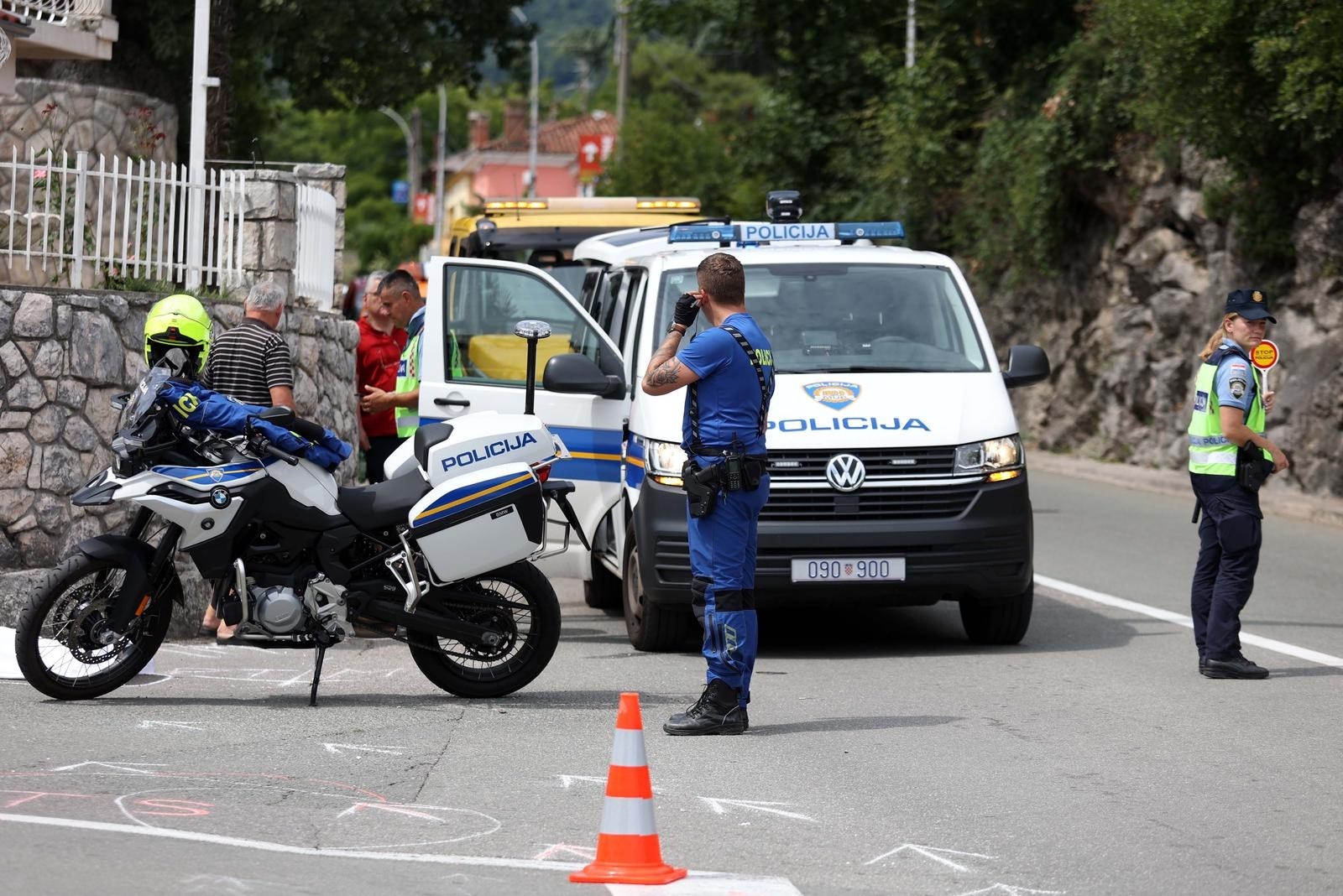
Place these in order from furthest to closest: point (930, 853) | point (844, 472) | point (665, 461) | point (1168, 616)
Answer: point (1168, 616), point (665, 461), point (844, 472), point (930, 853)

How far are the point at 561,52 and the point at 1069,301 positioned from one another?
49483mm

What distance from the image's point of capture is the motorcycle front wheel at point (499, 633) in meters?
8.55

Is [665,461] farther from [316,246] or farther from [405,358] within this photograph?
[316,246]

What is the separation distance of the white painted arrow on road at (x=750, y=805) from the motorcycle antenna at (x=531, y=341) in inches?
151

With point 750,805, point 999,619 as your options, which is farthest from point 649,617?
point 750,805

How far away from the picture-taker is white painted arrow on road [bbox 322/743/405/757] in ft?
24.0

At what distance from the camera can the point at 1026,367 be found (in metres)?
10.3

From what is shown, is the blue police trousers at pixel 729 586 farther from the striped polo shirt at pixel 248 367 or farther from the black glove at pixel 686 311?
the striped polo shirt at pixel 248 367

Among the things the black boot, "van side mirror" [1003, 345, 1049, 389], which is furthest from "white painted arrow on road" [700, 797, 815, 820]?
"van side mirror" [1003, 345, 1049, 389]

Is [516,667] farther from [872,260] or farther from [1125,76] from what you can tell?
[1125,76]

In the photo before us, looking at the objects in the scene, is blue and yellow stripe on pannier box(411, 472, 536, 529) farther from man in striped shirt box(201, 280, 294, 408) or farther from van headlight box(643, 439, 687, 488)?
man in striped shirt box(201, 280, 294, 408)

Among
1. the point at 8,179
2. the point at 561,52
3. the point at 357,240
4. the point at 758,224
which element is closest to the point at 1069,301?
the point at 758,224

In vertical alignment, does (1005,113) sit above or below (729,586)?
above

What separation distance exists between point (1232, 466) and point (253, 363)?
4.79m
